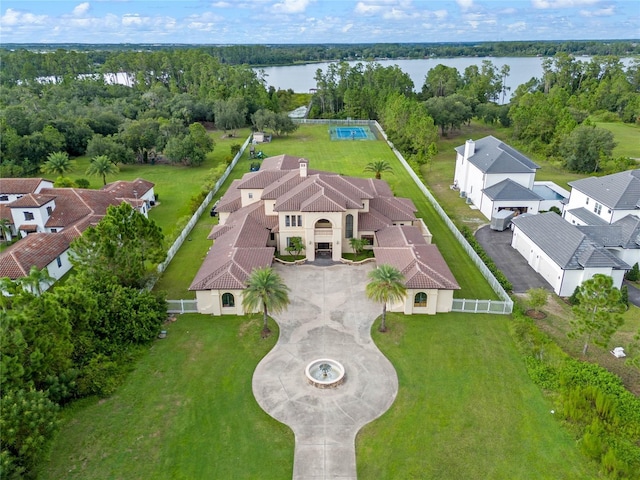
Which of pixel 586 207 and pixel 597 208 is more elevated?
pixel 597 208

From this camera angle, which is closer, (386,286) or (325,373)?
(325,373)

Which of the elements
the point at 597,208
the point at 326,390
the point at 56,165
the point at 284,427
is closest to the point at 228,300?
the point at 326,390

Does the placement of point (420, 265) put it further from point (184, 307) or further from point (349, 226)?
point (184, 307)

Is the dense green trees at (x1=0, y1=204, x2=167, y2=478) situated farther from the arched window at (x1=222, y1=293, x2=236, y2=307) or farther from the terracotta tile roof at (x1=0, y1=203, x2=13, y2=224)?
the terracotta tile roof at (x1=0, y1=203, x2=13, y2=224)

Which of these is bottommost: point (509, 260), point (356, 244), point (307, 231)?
point (509, 260)

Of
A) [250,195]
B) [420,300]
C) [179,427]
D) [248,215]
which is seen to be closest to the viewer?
[179,427]

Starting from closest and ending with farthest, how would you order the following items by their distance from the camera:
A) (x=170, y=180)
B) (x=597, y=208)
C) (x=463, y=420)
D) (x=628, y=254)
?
(x=463, y=420) → (x=628, y=254) → (x=597, y=208) → (x=170, y=180)

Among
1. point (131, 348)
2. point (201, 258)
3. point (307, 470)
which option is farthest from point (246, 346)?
point (201, 258)

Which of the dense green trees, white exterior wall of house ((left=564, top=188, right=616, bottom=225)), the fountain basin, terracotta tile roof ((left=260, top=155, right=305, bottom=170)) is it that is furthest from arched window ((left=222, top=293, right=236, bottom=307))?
white exterior wall of house ((left=564, top=188, right=616, bottom=225))
